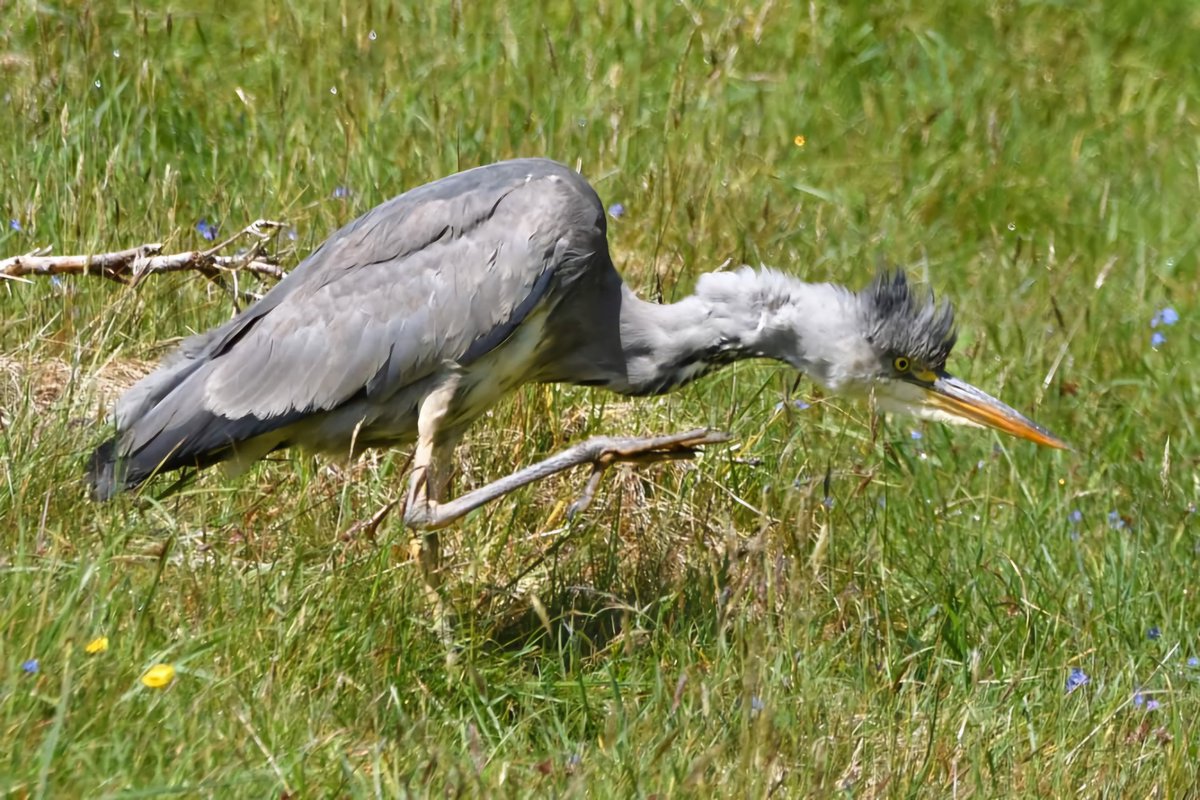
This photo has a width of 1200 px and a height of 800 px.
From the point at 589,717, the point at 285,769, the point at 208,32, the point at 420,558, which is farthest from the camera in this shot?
the point at 208,32

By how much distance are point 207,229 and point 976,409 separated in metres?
2.59

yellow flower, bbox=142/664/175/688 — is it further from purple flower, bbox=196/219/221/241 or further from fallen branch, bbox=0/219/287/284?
purple flower, bbox=196/219/221/241

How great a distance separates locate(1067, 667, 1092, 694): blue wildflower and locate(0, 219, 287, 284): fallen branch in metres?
2.56

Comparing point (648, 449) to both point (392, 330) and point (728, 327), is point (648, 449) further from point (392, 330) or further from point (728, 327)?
point (392, 330)

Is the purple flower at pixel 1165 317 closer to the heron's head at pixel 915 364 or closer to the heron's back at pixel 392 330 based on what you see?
the heron's head at pixel 915 364

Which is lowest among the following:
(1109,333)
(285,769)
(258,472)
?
(1109,333)

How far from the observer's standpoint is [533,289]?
492cm

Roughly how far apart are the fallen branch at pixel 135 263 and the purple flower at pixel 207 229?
46cm

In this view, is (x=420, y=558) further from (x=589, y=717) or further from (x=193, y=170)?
→ (x=193, y=170)

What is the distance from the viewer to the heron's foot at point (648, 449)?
15.1 feet

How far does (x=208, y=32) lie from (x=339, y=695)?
14.8ft

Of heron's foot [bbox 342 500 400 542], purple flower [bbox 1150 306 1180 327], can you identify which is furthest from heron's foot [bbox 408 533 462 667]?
purple flower [bbox 1150 306 1180 327]

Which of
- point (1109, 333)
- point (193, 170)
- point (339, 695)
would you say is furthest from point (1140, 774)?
point (193, 170)

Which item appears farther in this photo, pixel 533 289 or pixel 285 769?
pixel 533 289
